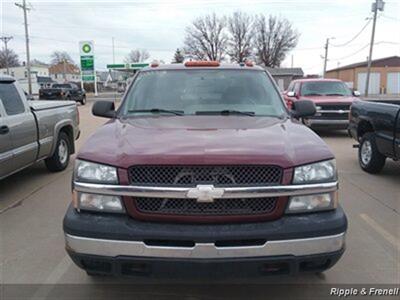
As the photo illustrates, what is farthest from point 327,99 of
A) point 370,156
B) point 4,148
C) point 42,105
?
point 4,148

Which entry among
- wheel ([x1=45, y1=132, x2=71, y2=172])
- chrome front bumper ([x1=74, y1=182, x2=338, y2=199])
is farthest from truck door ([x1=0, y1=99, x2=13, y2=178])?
chrome front bumper ([x1=74, y1=182, x2=338, y2=199])

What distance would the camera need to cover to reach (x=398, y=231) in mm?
4930

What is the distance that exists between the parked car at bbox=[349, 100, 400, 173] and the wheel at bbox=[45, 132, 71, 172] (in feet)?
18.6

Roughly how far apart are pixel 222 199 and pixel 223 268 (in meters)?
0.44

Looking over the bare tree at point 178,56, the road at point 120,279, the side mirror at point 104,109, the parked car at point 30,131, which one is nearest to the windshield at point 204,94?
the side mirror at point 104,109

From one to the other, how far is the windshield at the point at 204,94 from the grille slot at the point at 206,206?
1.35m

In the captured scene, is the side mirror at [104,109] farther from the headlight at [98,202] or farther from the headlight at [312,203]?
the headlight at [312,203]

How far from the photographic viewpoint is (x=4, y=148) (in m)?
6.02

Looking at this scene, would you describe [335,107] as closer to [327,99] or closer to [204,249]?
[327,99]

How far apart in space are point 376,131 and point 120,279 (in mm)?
5779

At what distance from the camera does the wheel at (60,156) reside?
8.14 m

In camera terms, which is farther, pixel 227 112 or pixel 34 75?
pixel 34 75

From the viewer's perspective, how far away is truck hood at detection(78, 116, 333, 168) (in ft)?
9.61

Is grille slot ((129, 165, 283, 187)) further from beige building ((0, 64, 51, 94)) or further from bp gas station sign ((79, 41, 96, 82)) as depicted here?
beige building ((0, 64, 51, 94))
